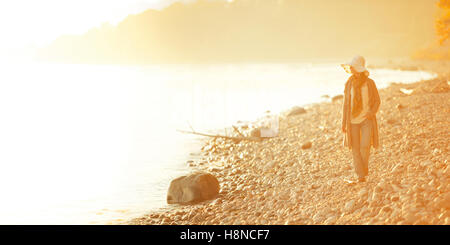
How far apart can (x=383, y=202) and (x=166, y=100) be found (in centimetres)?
4039

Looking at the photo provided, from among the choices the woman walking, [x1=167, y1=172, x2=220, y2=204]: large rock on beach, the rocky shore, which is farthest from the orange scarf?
[x1=167, y1=172, x2=220, y2=204]: large rock on beach

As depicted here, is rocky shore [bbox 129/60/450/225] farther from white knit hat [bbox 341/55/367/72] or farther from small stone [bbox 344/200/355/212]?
white knit hat [bbox 341/55/367/72]

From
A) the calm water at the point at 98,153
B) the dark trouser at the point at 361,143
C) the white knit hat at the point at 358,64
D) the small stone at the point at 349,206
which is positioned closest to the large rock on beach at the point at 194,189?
the calm water at the point at 98,153

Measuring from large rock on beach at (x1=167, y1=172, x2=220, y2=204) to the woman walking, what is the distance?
3803 mm

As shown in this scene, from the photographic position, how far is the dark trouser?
8031 millimetres

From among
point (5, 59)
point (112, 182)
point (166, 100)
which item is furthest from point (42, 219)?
point (5, 59)

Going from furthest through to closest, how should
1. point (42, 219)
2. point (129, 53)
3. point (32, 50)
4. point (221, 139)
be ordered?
point (129, 53), point (32, 50), point (221, 139), point (42, 219)

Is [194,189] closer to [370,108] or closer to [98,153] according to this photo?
[370,108]

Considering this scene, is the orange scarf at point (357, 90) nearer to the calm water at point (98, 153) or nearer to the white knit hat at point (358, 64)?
the white knit hat at point (358, 64)

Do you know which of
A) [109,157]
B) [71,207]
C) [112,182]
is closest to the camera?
[71,207]

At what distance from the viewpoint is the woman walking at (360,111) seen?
7863 mm

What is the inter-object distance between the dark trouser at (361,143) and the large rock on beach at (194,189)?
3.77 meters

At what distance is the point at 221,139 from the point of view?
1886 cm
